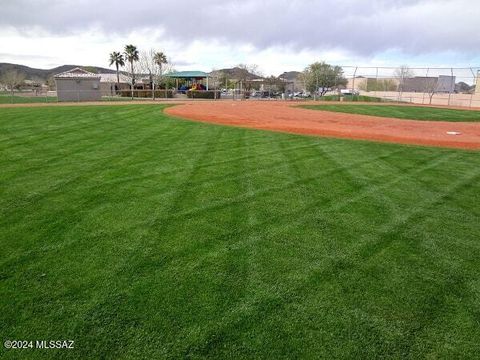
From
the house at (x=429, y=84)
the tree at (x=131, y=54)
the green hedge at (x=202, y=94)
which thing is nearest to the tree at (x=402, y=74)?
the house at (x=429, y=84)

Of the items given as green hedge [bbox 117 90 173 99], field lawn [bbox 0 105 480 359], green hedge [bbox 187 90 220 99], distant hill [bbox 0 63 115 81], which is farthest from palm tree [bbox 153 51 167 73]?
field lawn [bbox 0 105 480 359]

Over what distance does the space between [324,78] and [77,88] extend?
1484 inches

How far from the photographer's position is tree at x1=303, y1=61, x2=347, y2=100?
5938cm

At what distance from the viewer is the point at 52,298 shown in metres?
3.42

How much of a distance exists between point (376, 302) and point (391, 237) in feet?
5.24

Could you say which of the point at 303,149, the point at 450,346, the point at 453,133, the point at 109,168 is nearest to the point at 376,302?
the point at 450,346

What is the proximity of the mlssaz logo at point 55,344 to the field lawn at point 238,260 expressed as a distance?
0.16 feet

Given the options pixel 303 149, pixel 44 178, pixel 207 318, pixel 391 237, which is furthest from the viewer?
pixel 303 149

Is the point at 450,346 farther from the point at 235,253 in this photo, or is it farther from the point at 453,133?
the point at 453,133

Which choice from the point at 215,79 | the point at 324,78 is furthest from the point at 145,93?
the point at 324,78

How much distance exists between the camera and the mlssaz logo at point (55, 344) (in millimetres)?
2859

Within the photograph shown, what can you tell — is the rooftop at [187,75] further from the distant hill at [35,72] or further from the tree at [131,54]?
the distant hill at [35,72]

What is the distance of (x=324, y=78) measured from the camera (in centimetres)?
5988

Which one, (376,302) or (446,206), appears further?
(446,206)
